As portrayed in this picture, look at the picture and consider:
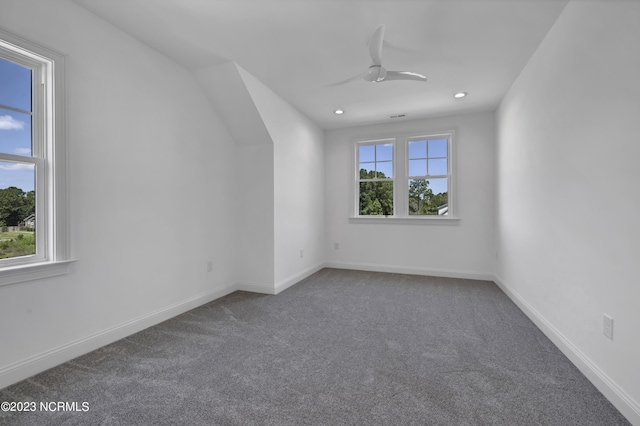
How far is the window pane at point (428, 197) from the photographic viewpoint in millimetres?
4734

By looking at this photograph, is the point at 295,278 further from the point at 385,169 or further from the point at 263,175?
the point at 385,169

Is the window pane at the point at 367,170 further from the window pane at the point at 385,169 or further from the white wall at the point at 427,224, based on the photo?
the white wall at the point at 427,224

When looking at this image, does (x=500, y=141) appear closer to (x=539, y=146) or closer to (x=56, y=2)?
(x=539, y=146)

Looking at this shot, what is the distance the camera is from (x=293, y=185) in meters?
4.17

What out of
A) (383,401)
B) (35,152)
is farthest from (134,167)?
(383,401)

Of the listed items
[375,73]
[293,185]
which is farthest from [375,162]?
[375,73]

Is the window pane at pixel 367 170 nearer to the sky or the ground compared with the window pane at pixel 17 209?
nearer to the sky

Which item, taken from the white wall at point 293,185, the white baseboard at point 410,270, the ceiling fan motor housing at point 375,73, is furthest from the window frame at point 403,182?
the ceiling fan motor housing at point 375,73

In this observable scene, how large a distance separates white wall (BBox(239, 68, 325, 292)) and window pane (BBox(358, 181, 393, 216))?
77cm

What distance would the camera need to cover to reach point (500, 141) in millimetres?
3988

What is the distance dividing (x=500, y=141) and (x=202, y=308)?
4513 mm

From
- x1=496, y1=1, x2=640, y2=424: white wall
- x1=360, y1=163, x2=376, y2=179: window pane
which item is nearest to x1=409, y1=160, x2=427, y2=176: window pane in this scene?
x1=360, y1=163, x2=376, y2=179: window pane

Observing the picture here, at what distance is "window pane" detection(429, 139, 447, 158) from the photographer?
187 inches

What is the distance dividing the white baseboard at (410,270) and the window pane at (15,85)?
441 centimetres
